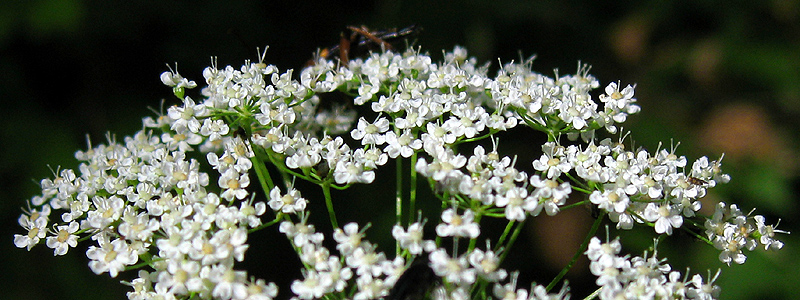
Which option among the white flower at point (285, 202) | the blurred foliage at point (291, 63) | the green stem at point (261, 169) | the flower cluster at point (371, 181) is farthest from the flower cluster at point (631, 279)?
the blurred foliage at point (291, 63)

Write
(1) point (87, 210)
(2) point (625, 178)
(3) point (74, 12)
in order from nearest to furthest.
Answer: (2) point (625, 178), (1) point (87, 210), (3) point (74, 12)

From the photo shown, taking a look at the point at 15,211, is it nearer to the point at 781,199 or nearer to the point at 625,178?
the point at 625,178

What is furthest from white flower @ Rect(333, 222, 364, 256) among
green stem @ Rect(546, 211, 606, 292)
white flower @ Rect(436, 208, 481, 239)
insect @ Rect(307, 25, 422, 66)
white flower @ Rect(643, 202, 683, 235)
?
insect @ Rect(307, 25, 422, 66)

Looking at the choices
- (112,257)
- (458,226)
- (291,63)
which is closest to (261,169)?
(112,257)

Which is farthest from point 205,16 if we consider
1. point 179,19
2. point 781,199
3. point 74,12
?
point 781,199

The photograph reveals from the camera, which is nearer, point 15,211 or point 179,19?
point 15,211

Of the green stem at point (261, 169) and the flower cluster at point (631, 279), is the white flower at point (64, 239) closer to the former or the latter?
the green stem at point (261, 169)
